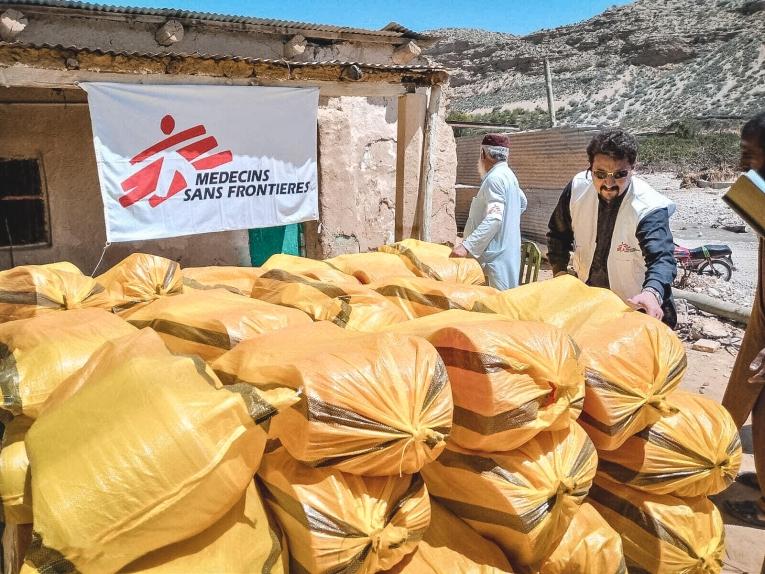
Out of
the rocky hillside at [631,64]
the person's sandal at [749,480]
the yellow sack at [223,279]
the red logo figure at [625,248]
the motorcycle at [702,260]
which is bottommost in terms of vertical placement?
the person's sandal at [749,480]

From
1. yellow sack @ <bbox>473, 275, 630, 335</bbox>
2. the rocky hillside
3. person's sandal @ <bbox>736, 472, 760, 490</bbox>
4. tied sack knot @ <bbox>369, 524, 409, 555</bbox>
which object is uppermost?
the rocky hillside

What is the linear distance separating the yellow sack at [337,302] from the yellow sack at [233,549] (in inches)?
34.1

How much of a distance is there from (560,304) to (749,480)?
1813 millimetres

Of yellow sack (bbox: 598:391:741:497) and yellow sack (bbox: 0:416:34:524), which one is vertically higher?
yellow sack (bbox: 0:416:34:524)

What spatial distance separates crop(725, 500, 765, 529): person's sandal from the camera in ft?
8.85

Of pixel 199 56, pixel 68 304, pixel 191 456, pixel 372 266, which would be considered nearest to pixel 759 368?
pixel 372 266

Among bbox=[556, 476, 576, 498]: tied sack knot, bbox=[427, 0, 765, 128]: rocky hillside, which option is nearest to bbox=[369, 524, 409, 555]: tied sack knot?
bbox=[556, 476, 576, 498]: tied sack knot

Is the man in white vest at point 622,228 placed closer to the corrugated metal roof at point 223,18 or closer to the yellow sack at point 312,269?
the yellow sack at point 312,269

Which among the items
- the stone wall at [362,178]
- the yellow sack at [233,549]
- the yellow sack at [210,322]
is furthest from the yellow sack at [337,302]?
the stone wall at [362,178]

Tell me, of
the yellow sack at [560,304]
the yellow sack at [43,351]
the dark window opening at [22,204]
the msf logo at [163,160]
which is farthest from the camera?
the dark window opening at [22,204]

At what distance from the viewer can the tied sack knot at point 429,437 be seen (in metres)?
1.34

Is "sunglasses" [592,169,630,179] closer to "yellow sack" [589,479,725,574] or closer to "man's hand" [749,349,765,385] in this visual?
"man's hand" [749,349,765,385]

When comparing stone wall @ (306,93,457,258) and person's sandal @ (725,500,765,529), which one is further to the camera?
stone wall @ (306,93,457,258)

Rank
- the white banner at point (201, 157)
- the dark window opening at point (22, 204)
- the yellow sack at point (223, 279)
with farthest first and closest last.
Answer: the dark window opening at point (22, 204) → the white banner at point (201, 157) → the yellow sack at point (223, 279)
